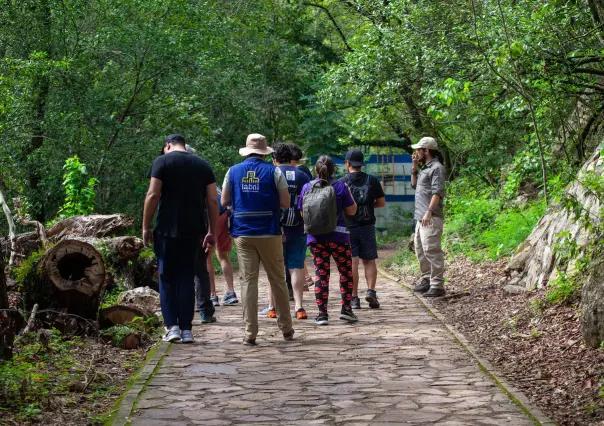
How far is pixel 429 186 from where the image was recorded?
40.7ft

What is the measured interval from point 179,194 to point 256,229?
877mm

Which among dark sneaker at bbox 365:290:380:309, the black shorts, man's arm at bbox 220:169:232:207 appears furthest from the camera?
dark sneaker at bbox 365:290:380:309

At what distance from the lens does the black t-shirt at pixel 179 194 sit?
29.5 ft

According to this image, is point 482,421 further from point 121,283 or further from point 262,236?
point 121,283

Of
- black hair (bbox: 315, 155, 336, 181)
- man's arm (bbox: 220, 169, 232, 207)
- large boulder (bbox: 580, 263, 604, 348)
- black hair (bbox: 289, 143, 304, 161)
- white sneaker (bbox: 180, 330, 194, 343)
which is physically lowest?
white sneaker (bbox: 180, 330, 194, 343)

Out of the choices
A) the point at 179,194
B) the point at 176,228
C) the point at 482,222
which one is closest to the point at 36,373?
the point at 176,228

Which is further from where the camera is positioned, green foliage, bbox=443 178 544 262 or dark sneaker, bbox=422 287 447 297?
green foliage, bbox=443 178 544 262

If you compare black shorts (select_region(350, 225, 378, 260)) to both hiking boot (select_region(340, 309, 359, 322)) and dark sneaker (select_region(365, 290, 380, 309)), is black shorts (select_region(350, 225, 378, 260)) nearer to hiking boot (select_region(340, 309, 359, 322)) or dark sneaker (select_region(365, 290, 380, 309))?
dark sneaker (select_region(365, 290, 380, 309))

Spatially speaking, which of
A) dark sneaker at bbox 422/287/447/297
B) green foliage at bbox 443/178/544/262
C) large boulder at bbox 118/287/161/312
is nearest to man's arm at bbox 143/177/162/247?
large boulder at bbox 118/287/161/312

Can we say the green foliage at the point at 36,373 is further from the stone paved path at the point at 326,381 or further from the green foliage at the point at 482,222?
the green foliage at the point at 482,222

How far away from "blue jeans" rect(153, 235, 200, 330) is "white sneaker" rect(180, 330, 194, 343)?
1.9 inches

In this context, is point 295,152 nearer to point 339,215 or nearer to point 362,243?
point 339,215

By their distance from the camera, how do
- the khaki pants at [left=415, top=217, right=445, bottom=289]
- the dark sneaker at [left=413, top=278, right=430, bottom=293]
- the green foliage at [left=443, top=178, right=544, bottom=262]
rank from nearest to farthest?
the khaki pants at [left=415, top=217, right=445, bottom=289] < the dark sneaker at [left=413, top=278, right=430, bottom=293] < the green foliage at [left=443, top=178, right=544, bottom=262]

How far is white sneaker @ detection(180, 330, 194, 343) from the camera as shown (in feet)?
29.6
